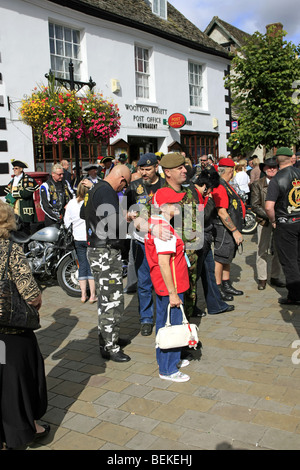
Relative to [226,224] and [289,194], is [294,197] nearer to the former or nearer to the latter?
[289,194]

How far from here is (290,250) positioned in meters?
5.49

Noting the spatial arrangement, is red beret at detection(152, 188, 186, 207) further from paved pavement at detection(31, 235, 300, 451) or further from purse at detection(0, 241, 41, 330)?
paved pavement at detection(31, 235, 300, 451)

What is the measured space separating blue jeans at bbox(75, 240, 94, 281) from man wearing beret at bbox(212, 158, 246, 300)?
6.26 ft

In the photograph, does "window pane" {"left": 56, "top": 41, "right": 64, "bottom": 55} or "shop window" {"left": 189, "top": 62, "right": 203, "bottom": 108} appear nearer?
"window pane" {"left": 56, "top": 41, "right": 64, "bottom": 55}

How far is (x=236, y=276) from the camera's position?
7547 millimetres

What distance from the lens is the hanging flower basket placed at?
29.2ft

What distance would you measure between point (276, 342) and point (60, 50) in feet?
35.6

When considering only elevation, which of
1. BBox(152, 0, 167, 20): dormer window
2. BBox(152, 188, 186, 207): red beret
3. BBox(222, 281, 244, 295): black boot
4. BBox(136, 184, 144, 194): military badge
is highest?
BBox(152, 0, 167, 20): dormer window

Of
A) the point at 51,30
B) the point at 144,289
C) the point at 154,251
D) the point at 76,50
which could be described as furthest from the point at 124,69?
the point at 154,251

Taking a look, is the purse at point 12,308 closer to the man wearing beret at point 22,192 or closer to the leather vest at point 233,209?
the leather vest at point 233,209

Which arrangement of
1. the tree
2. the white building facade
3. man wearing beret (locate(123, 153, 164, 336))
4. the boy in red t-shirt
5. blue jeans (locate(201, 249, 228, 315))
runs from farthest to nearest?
the tree, the white building facade, blue jeans (locate(201, 249, 228, 315)), man wearing beret (locate(123, 153, 164, 336)), the boy in red t-shirt

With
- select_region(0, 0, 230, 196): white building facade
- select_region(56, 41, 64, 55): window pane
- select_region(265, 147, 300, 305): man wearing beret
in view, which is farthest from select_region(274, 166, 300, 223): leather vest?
select_region(56, 41, 64, 55): window pane

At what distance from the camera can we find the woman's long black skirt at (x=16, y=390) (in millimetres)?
2916
